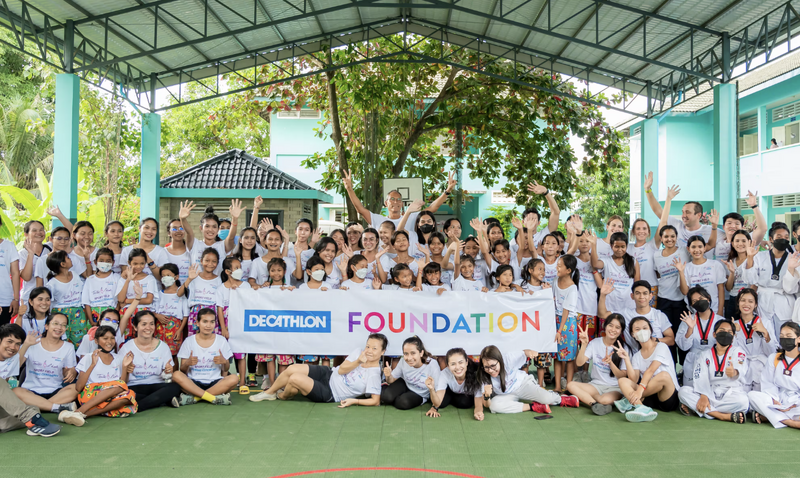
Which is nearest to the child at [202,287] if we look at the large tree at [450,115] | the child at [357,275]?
the child at [357,275]

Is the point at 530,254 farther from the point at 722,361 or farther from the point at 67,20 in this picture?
the point at 67,20

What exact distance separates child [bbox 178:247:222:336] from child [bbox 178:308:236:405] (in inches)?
11.9

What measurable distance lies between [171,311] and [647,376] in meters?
4.60

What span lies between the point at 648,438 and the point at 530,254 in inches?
101

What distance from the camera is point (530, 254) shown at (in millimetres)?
6801

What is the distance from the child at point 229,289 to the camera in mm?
6309

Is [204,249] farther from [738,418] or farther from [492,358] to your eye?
[738,418]

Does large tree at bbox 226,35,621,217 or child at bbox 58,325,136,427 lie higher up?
large tree at bbox 226,35,621,217

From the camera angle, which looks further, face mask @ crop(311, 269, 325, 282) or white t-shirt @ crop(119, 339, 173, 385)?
face mask @ crop(311, 269, 325, 282)

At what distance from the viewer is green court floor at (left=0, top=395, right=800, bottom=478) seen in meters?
4.02

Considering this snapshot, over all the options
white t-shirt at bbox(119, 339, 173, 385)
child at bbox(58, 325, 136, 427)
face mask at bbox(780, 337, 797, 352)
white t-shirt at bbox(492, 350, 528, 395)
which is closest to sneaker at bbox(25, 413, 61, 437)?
child at bbox(58, 325, 136, 427)

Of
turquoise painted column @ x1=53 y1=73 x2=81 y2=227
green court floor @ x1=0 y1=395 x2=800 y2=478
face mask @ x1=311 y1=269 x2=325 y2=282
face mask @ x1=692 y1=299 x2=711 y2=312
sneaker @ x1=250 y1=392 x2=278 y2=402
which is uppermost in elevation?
turquoise painted column @ x1=53 y1=73 x2=81 y2=227

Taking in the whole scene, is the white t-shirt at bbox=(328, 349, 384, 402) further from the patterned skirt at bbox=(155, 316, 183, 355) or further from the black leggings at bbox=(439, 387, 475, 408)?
the patterned skirt at bbox=(155, 316, 183, 355)

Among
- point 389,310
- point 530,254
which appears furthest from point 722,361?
point 389,310
